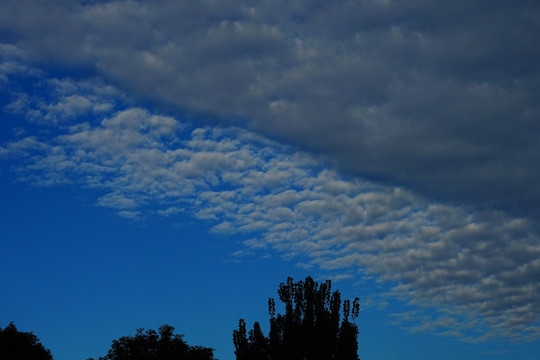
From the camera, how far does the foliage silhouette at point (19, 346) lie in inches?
2687

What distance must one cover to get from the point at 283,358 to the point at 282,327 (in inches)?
105

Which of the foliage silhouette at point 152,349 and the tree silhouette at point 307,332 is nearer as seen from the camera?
the tree silhouette at point 307,332

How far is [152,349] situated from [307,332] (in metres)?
34.9

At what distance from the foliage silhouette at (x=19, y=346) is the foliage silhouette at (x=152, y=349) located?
25.9 ft

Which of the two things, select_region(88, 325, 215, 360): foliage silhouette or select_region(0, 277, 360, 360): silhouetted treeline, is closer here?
select_region(0, 277, 360, 360): silhouetted treeline

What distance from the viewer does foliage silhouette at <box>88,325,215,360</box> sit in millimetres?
73750

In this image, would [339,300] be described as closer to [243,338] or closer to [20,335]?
[243,338]

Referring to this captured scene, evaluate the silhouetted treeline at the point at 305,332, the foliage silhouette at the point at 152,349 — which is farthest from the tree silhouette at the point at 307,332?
the foliage silhouette at the point at 152,349

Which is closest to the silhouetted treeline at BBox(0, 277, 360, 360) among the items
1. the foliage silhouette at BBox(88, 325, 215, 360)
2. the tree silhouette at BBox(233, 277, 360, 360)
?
the tree silhouette at BBox(233, 277, 360, 360)

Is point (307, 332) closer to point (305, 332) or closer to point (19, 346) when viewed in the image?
point (305, 332)

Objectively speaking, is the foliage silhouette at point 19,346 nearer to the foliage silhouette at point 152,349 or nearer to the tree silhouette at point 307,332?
the foliage silhouette at point 152,349

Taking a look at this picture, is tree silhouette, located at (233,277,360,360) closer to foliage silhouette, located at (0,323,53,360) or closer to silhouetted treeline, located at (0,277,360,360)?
silhouetted treeline, located at (0,277,360,360)

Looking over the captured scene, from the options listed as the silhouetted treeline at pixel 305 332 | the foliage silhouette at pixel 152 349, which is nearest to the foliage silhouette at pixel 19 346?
the foliage silhouette at pixel 152 349

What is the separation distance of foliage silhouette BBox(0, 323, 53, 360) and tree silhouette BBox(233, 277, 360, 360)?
3363cm
